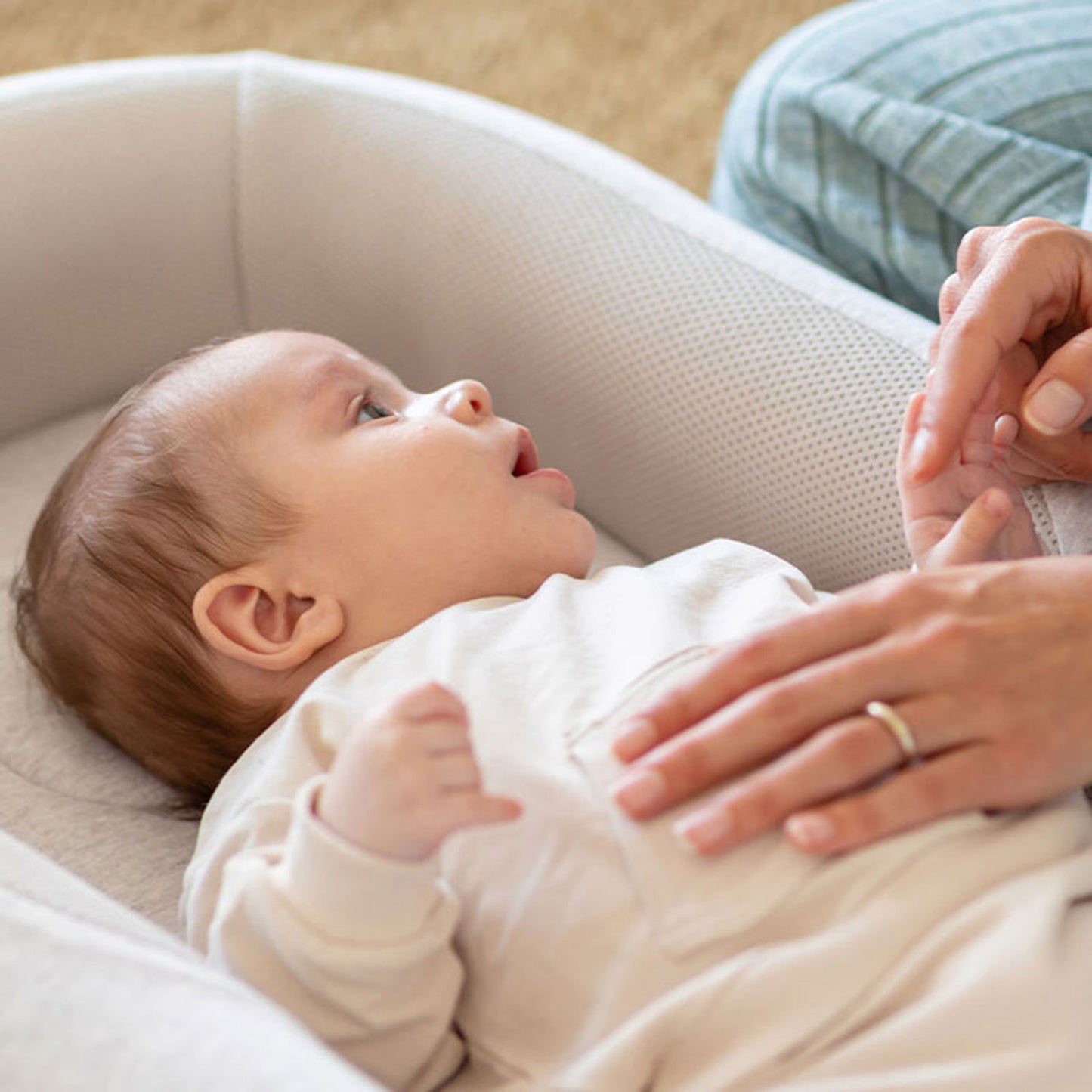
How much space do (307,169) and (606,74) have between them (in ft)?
3.55

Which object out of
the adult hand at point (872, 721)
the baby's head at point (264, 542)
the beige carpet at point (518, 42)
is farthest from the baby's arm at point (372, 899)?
the beige carpet at point (518, 42)

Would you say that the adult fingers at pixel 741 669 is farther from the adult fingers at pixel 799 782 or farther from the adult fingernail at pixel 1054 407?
the adult fingernail at pixel 1054 407

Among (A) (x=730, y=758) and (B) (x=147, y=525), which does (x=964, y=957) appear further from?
(B) (x=147, y=525)

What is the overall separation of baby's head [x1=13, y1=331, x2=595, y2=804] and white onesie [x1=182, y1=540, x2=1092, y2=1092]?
0.17 m

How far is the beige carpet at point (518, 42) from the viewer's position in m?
2.27

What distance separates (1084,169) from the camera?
1.24m

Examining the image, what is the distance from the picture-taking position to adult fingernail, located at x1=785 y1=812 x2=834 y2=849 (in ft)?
2.28

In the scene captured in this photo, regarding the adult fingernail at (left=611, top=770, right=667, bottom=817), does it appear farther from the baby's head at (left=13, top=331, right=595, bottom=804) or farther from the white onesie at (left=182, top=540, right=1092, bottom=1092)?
the baby's head at (left=13, top=331, right=595, bottom=804)

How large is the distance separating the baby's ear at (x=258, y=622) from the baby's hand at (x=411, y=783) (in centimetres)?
25

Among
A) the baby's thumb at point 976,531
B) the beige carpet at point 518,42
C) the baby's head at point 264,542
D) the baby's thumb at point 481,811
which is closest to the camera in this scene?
the baby's thumb at point 481,811

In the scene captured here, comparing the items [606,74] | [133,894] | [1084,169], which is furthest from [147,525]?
[606,74]

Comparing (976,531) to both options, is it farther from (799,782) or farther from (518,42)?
(518,42)

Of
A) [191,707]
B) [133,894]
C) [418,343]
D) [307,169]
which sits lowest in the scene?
[133,894]

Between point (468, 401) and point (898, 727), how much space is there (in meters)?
0.42
